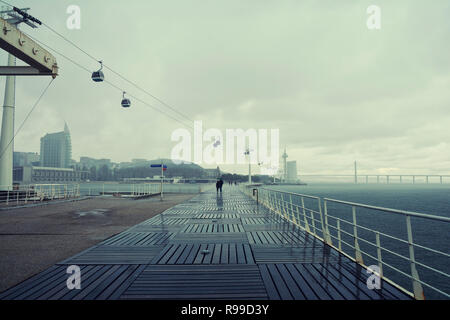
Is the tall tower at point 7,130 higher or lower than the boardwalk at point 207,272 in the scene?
higher

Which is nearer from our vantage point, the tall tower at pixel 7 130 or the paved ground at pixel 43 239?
the paved ground at pixel 43 239

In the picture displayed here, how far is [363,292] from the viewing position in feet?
11.4

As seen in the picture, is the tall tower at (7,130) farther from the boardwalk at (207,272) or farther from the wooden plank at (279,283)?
the wooden plank at (279,283)

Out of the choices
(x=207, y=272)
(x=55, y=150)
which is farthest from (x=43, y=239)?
(x=55, y=150)

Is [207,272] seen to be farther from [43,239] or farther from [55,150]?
[55,150]

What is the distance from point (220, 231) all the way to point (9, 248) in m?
5.35

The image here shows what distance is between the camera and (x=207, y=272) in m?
4.25

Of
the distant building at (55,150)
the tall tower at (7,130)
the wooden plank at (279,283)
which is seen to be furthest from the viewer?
the distant building at (55,150)

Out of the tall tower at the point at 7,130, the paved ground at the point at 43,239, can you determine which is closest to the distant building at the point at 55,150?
the tall tower at the point at 7,130

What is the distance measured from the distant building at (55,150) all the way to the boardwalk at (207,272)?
133 metres

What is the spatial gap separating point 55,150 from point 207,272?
495ft

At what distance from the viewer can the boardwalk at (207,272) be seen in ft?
11.3

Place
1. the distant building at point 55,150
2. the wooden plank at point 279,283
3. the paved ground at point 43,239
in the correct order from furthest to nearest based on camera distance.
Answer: the distant building at point 55,150 < the paved ground at point 43,239 < the wooden plank at point 279,283
